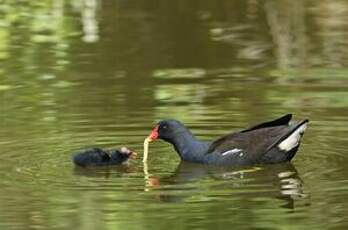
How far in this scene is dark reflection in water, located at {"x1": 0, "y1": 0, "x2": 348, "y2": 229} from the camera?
1046cm

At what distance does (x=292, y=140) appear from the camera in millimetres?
12148

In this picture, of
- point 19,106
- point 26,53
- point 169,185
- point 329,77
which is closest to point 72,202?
point 169,185

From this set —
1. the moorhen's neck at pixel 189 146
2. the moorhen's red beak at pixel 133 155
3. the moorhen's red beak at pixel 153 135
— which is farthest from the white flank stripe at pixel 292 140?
the moorhen's red beak at pixel 133 155

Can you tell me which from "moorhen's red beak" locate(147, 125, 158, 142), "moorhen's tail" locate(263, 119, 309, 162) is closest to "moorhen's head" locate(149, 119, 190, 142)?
"moorhen's red beak" locate(147, 125, 158, 142)

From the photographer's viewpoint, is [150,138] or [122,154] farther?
[150,138]

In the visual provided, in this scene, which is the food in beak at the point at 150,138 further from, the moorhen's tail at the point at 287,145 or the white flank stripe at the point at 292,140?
the white flank stripe at the point at 292,140

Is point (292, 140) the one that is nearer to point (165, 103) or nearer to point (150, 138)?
point (150, 138)

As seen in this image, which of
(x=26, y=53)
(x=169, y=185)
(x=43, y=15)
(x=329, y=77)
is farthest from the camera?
(x=43, y=15)

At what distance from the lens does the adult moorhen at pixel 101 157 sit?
39.4 feet

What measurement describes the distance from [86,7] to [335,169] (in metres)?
14.4

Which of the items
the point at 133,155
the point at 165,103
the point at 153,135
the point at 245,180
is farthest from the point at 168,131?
the point at 165,103

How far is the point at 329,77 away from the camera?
16.9 meters

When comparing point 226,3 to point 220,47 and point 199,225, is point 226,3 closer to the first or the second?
point 220,47

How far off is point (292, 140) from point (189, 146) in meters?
0.99
